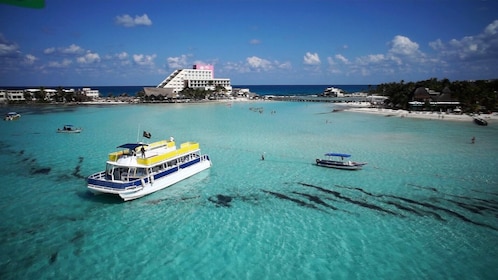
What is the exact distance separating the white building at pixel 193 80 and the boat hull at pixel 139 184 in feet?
433

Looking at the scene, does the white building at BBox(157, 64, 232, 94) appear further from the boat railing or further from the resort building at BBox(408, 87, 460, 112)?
the boat railing

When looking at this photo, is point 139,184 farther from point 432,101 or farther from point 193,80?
point 193,80

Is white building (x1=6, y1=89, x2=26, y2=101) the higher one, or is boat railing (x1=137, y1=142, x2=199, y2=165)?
white building (x1=6, y1=89, x2=26, y2=101)

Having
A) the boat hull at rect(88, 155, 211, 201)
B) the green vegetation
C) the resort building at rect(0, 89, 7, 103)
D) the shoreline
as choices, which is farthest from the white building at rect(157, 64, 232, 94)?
the boat hull at rect(88, 155, 211, 201)

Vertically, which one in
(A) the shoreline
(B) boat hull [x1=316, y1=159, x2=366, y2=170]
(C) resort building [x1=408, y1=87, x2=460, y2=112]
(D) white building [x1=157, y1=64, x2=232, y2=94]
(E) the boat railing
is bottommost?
(B) boat hull [x1=316, y1=159, x2=366, y2=170]

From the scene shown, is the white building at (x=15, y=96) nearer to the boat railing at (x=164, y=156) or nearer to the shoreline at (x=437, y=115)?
the boat railing at (x=164, y=156)

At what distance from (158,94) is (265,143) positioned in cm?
10093

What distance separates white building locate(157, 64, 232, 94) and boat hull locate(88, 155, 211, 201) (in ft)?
433

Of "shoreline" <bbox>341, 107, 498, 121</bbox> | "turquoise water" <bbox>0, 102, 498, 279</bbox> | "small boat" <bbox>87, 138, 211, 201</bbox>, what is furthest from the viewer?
"shoreline" <bbox>341, 107, 498, 121</bbox>

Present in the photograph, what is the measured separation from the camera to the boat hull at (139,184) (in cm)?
2071

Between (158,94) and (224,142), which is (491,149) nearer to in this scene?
(224,142)

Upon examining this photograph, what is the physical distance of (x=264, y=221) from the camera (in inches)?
727

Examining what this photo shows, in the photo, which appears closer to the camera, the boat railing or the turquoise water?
the turquoise water

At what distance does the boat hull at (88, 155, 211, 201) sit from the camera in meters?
20.7
